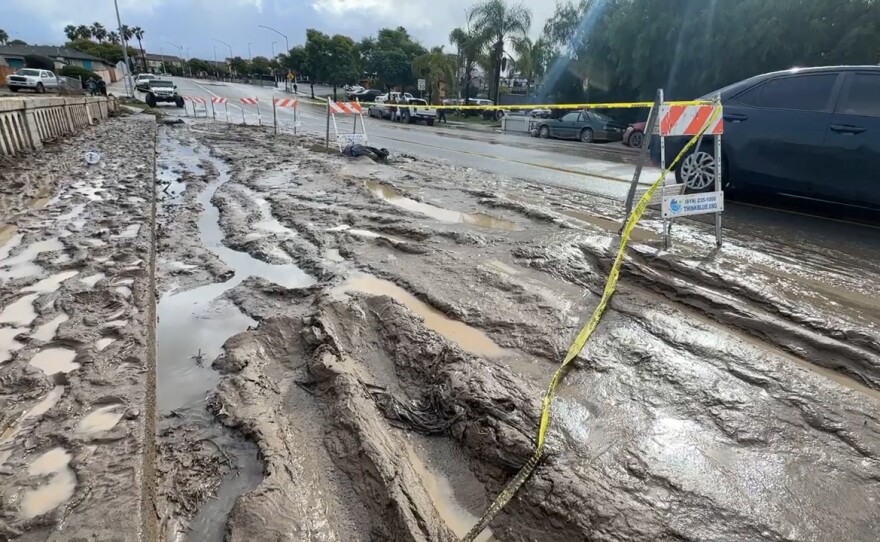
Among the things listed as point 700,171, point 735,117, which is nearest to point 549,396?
point 700,171

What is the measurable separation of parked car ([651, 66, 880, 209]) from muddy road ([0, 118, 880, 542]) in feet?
3.51

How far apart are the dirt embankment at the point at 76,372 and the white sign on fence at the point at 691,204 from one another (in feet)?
14.3

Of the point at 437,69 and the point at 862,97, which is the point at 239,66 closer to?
the point at 437,69

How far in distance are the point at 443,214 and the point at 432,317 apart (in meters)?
2.90

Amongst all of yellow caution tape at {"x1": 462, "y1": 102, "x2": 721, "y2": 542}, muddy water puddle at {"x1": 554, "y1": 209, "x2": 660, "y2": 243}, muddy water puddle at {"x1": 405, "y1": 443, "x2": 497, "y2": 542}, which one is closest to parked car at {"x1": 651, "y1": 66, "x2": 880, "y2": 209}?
muddy water puddle at {"x1": 554, "y1": 209, "x2": 660, "y2": 243}

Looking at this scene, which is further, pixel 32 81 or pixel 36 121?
pixel 32 81

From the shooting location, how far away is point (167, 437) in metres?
2.52

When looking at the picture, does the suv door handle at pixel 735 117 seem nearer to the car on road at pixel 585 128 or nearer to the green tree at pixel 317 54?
the car on road at pixel 585 128

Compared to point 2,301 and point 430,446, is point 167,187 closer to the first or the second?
point 2,301

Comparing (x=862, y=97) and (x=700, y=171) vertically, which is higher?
(x=862, y=97)

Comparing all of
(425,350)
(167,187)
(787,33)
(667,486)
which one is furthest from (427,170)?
(787,33)

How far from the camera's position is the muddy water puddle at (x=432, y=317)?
10.8 feet

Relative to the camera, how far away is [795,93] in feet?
19.1

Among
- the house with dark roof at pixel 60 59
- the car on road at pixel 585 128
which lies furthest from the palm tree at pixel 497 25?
the house with dark roof at pixel 60 59
